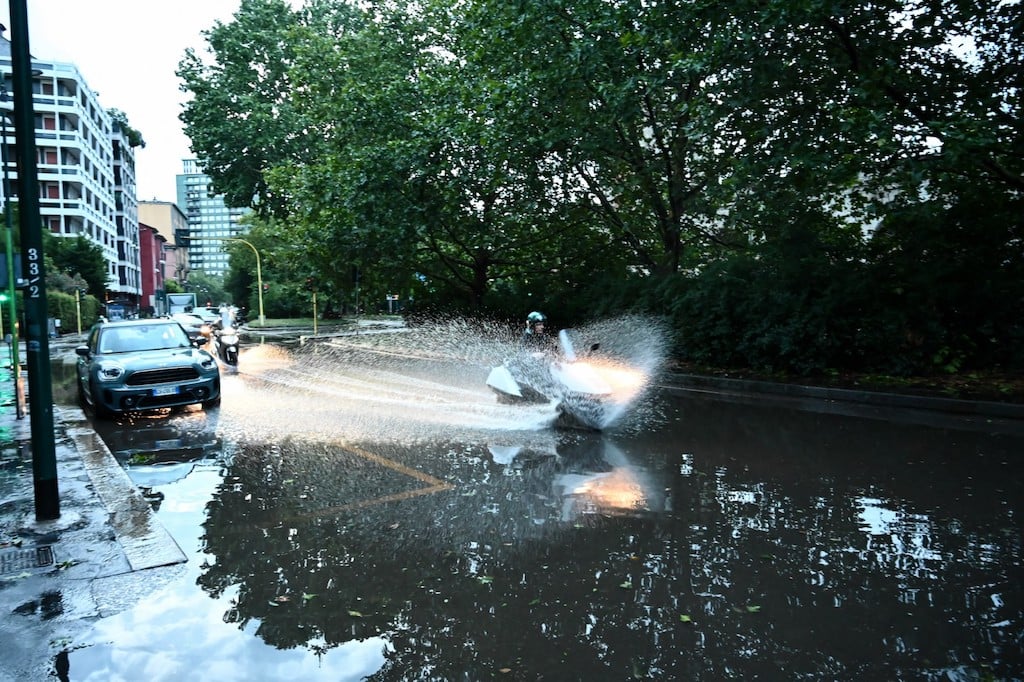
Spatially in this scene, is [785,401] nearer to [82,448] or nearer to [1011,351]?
[1011,351]

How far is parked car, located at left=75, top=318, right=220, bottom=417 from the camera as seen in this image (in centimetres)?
Answer: 1145

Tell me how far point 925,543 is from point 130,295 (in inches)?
4470

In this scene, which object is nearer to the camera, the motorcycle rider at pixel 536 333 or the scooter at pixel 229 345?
the motorcycle rider at pixel 536 333

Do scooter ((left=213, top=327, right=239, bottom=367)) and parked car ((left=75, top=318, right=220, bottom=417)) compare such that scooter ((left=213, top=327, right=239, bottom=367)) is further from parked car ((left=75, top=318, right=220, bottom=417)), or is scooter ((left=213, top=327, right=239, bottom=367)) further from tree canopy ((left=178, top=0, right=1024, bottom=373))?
parked car ((left=75, top=318, right=220, bottom=417))

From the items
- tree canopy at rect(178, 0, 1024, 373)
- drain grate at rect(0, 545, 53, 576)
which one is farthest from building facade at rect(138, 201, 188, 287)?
drain grate at rect(0, 545, 53, 576)

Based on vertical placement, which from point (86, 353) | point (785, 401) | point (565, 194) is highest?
point (565, 194)

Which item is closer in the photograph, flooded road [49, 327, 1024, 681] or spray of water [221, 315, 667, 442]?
flooded road [49, 327, 1024, 681]

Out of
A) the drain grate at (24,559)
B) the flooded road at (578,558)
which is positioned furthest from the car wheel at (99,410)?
the drain grate at (24,559)

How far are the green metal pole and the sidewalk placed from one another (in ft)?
1.41

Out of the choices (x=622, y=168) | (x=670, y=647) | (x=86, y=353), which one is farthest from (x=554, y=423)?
(x=622, y=168)

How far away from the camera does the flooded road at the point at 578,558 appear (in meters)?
3.73

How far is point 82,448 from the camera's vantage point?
9008mm

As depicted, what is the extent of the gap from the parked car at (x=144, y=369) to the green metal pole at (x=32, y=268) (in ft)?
19.7

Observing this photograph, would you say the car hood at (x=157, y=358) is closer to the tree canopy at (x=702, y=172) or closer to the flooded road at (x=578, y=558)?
the flooded road at (x=578, y=558)
